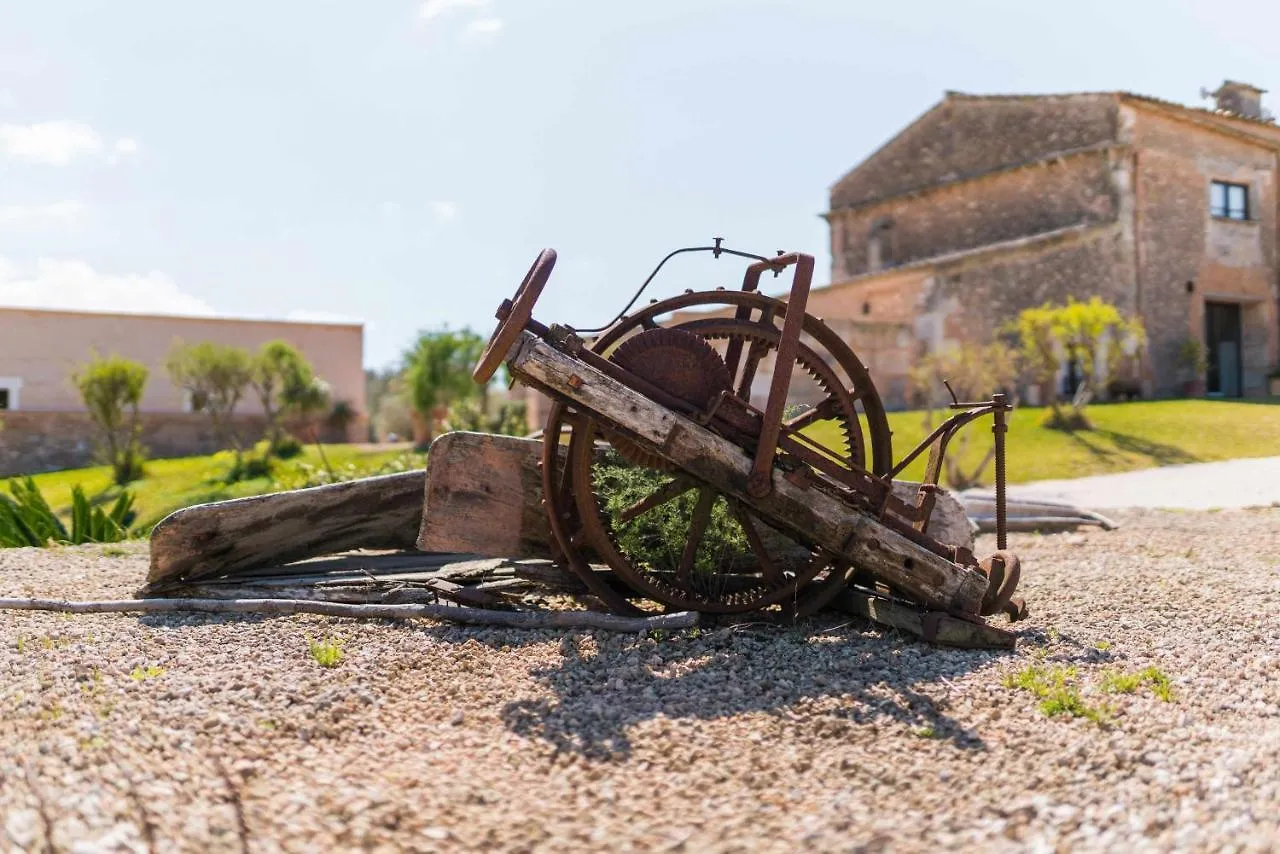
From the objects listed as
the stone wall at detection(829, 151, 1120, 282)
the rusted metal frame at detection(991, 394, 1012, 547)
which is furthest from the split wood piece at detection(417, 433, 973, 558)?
the stone wall at detection(829, 151, 1120, 282)

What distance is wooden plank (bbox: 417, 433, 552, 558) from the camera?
535cm

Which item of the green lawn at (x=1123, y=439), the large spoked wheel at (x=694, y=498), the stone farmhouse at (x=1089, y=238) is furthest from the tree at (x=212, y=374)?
the large spoked wheel at (x=694, y=498)

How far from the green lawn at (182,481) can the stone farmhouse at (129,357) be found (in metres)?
1.84

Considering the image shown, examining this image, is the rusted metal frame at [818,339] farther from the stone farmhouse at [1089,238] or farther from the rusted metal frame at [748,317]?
the stone farmhouse at [1089,238]

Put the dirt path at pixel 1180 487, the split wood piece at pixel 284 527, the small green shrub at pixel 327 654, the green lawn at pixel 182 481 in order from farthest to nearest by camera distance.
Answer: the green lawn at pixel 182 481, the dirt path at pixel 1180 487, the split wood piece at pixel 284 527, the small green shrub at pixel 327 654

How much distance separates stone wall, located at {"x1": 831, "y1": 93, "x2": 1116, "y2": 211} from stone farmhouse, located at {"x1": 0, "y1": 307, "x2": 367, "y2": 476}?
16.7 meters

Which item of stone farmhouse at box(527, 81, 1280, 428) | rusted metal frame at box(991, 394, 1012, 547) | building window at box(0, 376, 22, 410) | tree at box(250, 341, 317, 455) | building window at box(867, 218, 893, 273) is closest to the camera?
rusted metal frame at box(991, 394, 1012, 547)

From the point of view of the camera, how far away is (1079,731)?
3.45 metres

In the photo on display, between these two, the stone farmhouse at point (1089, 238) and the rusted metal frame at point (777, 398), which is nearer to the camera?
the rusted metal frame at point (777, 398)

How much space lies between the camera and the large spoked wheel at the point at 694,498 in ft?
15.3

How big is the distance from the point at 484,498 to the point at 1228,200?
81.0 feet

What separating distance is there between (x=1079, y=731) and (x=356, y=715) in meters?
2.51

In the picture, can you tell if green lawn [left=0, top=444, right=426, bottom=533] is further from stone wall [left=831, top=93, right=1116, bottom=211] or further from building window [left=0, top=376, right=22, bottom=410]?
stone wall [left=831, top=93, right=1116, bottom=211]

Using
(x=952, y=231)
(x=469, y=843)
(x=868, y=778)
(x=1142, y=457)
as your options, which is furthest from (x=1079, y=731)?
(x=952, y=231)
